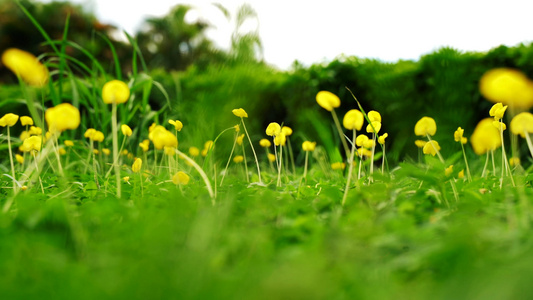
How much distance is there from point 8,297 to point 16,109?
214 inches

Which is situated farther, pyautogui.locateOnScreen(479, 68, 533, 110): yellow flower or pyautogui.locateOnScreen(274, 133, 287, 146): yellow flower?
pyautogui.locateOnScreen(274, 133, 287, 146): yellow flower

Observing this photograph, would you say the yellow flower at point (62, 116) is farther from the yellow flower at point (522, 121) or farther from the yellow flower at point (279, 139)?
the yellow flower at point (522, 121)

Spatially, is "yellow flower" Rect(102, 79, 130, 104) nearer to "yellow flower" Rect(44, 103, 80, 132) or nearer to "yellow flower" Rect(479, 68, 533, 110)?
"yellow flower" Rect(44, 103, 80, 132)

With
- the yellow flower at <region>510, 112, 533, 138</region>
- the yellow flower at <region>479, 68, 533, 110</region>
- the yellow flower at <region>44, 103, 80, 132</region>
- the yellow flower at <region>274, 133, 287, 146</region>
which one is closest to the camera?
the yellow flower at <region>479, 68, 533, 110</region>

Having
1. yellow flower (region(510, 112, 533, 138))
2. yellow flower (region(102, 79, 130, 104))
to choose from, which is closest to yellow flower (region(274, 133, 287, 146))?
yellow flower (region(102, 79, 130, 104))

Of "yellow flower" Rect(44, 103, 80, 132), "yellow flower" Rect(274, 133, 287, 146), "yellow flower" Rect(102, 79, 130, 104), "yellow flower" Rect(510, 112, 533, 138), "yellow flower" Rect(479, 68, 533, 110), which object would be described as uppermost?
"yellow flower" Rect(102, 79, 130, 104)

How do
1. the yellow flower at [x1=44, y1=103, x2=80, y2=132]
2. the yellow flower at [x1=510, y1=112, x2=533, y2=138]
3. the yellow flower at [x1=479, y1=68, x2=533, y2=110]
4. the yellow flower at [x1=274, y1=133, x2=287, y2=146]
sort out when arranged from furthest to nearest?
1. the yellow flower at [x1=274, y1=133, x2=287, y2=146]
2. the yellow flower at [x1=510, y1=112, x2=533, y2=138]
3. the yellow flower at [x1=44, y1=103, x2=80, y2=132]
4. the yellow flower at [x1=479, y1=68, x2=533, y2=110]

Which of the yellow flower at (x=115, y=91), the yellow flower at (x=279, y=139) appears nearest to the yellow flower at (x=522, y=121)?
the yellow flower at (x=279, y=139)

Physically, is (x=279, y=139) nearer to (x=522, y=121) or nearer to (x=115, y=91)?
(x=115, y=91)

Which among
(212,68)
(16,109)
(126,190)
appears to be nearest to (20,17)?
(16,109)

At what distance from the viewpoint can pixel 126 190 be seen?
178 centimetres

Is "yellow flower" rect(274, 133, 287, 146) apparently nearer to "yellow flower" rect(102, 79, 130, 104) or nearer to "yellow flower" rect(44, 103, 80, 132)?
"yellow flower" rect(102, 79, 130, 104)

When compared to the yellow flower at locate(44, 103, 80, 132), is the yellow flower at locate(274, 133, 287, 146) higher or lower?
lower

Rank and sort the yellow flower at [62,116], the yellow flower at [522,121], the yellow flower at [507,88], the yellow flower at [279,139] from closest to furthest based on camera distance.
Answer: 1. the yellow flower at [507,88]
2. the yellow flower at [62,116]
3. the yellow flower at [522,121]
4. the yellow flower at [279,139]
